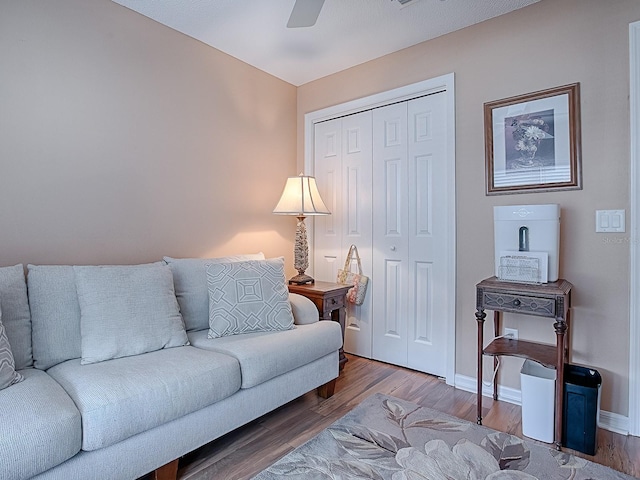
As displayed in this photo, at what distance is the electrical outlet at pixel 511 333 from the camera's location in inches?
91.1

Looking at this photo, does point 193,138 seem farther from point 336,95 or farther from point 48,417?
point 48,417

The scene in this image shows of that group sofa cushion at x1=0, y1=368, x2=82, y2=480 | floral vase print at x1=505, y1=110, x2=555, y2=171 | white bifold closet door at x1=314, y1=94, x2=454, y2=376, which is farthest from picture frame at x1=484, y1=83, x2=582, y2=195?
sofa cushion at x1=0, y1=368, x2=82, y2=480

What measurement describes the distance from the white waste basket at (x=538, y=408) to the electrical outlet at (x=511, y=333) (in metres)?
0.38

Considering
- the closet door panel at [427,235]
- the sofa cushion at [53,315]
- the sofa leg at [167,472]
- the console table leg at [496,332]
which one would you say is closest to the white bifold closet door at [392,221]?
the closet door panel at [427,235]

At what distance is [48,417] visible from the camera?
120 centimetres

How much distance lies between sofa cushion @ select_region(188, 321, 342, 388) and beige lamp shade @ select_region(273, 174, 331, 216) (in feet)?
3.00

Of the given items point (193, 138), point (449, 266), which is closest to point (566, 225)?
point (449, 266)

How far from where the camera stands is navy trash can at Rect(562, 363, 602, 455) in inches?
Result: 70.1

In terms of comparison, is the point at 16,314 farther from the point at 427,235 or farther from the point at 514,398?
the point at 514,398

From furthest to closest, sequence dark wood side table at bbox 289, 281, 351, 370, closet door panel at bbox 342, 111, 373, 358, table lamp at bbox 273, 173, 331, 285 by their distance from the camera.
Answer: closet door panel at bbox 342, 111, 373, 358
table lamp at bbox 273, 173, 331, 285
dark wood side table at bbox 289, 281, 351, 370

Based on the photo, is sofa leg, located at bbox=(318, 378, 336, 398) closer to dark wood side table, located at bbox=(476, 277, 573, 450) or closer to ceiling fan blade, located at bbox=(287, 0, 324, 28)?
dark wood side table, located at bbox=(476, 277, 573, 450)

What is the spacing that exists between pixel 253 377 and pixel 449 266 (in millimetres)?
1535

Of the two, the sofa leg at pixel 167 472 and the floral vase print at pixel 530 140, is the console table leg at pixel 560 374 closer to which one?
the floral vase print at pixel 530 140

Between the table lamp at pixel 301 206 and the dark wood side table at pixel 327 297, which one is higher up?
the table lamp at pixel 301 206
